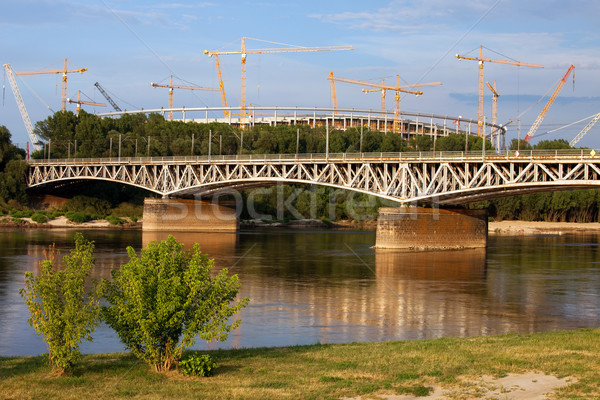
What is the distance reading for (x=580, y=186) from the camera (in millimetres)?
65312

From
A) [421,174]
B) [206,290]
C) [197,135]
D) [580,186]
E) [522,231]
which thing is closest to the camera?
[206,290]

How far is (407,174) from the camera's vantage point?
7931 centimetres

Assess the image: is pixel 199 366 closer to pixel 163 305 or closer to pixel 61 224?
pixel 163 305

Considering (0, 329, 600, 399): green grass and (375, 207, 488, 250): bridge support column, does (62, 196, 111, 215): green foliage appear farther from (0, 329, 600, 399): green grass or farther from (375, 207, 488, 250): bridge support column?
(0, 329, 600, 399): green grass

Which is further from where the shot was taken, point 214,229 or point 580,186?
point 214,229

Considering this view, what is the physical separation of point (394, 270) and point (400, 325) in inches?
1033

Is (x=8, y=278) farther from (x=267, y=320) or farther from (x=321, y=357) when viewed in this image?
(x=321, y=357)

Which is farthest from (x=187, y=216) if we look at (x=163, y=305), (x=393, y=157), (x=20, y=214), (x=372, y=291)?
(x=163, y=305)

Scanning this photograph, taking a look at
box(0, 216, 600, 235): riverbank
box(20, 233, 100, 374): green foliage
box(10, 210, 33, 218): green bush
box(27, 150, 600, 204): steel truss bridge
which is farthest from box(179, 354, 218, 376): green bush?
box(10, 210, 33, 218): green bush

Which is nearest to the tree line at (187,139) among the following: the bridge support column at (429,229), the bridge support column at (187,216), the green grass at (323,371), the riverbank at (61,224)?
the riverbank at (61,224)

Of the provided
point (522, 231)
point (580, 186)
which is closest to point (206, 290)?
point (580, 186)

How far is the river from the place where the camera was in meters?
28.6

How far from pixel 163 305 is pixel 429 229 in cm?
6029

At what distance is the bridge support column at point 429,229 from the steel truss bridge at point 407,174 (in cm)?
166
